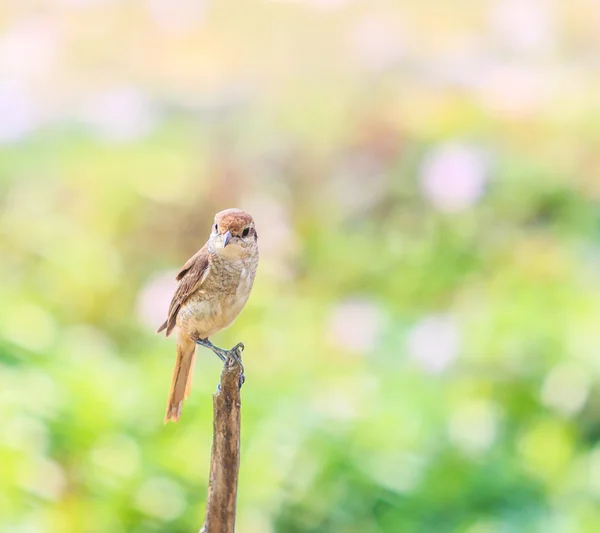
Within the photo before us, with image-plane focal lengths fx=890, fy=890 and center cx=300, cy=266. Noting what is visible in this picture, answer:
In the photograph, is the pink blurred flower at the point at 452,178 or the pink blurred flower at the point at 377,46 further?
the pink blurred flower at the point at 377,46

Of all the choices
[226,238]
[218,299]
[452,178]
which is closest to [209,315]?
[218,299]

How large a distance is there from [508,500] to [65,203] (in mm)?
2469

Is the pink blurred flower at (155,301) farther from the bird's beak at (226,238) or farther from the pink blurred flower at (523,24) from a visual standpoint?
the pink blurred flower at (523,24)

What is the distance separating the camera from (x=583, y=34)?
5.21m

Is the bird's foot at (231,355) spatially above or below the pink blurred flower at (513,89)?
below

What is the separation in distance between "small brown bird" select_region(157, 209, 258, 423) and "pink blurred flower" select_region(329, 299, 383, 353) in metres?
2.36

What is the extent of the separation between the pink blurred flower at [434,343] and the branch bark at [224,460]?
2525mm

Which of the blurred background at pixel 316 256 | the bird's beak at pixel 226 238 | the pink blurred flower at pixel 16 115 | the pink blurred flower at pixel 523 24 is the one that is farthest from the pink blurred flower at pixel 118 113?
the bird's beak at pixel 226 238

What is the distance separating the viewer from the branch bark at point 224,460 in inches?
41.8

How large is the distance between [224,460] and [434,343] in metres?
2.69

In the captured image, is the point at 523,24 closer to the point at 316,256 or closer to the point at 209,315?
the point at 316,256

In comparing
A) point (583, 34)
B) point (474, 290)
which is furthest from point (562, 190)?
point (583, 34)

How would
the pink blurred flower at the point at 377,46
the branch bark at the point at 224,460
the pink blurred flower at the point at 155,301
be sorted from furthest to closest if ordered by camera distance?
the pink blurred flower at the point at 377,46 < the pink blurred flower at the point at 155,301 < the branch bark at the point at 224,460

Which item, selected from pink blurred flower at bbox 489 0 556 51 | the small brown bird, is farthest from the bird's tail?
pink blurred flower at bbox 489 0 556 51
